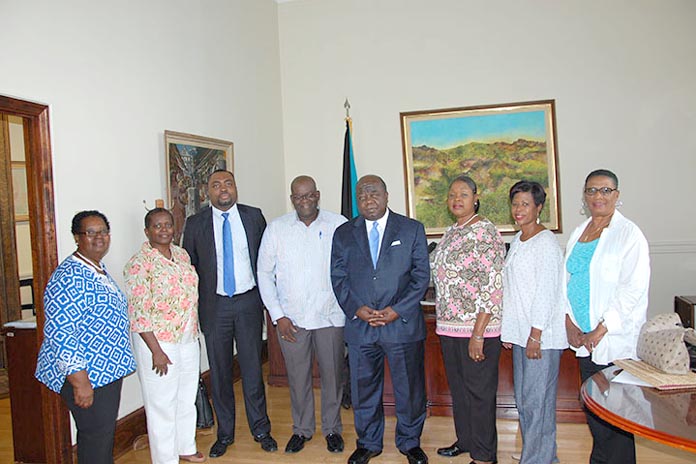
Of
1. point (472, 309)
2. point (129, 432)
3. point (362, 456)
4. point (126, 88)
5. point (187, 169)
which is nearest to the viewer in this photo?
point (472, 309)

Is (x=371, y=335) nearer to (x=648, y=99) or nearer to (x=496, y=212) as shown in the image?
(x=496, y=212)

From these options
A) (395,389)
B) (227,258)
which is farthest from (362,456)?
(227,258)

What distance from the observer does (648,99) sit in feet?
18.7

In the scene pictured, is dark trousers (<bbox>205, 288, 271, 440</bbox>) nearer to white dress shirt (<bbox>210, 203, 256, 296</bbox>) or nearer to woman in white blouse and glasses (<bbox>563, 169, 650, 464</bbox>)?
white dress shirt (<bbox>210, 203, 256, 296</bbox>)

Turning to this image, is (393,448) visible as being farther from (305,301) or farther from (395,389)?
(305,301)

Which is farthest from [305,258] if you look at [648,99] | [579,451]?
[648,99]

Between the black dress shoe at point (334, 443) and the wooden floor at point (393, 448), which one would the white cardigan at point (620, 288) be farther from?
the black dress shoe at point (334, 443)

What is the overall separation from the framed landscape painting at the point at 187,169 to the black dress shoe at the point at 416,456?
2366mm

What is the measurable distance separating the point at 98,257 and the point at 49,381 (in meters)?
0.62

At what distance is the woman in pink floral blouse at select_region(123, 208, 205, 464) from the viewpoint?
319 centimetres

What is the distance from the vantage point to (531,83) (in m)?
5.96

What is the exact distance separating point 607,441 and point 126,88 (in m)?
3.69

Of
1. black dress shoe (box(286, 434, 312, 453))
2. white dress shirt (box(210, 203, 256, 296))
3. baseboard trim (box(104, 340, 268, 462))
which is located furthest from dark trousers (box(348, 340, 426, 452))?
baseboard trim (box(104, 340, 268, 462))

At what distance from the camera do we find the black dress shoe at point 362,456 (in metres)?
3.40
